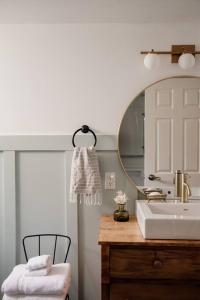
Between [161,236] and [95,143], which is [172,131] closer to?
[95,143]

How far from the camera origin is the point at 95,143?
6.77ft

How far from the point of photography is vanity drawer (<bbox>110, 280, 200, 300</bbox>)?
153cm

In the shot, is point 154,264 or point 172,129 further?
point 172,129

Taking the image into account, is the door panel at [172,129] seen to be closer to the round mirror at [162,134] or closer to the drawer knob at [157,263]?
the round mirror at [162,134]

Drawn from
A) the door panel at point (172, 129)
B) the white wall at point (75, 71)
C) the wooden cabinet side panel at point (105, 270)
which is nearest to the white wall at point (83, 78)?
the white wall at point (75, 71)

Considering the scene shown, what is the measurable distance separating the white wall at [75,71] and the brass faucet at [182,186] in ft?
1.81

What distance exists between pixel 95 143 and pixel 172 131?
1.83 ft

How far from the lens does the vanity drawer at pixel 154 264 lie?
5.00 feet

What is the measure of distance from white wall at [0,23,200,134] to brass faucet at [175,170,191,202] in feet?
1.81

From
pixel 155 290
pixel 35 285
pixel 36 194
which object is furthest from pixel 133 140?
pixel 35 285

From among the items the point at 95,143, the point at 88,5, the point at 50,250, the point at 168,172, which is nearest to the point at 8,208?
the point at 50,250

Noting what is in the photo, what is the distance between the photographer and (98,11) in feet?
6.27

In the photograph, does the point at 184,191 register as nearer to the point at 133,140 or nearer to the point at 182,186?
the point at 182,186

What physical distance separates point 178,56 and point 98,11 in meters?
0.64
